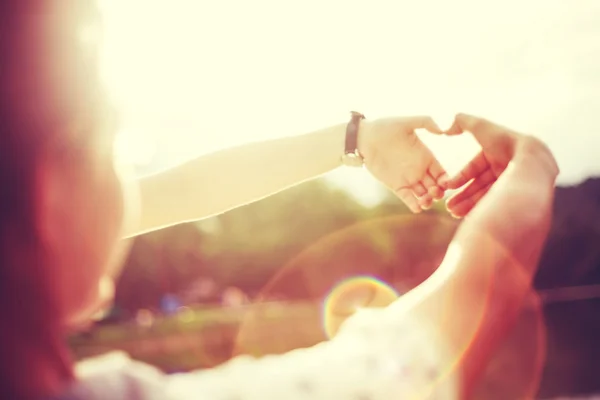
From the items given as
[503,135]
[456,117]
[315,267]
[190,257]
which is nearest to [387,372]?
[503,135]

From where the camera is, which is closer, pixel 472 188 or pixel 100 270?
pixel 100 270

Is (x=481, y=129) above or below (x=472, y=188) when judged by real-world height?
above

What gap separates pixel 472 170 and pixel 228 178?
1.81ft

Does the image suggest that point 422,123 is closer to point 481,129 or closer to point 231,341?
point 481,129

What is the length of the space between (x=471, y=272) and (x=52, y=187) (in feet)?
1.59

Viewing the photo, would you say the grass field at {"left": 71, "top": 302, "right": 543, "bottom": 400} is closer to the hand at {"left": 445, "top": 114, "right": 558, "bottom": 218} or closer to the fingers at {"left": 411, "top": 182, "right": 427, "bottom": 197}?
the fingers at {"left": 411, "top": 182, "right": 427, "bottom": 197}

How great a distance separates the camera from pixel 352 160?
1707 millimetres

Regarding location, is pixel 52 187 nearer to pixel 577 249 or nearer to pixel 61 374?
pixel 61 374

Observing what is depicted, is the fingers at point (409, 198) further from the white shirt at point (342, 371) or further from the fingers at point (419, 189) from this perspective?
the white shirt at point (342, 371)

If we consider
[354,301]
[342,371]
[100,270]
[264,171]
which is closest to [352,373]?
[342,371]

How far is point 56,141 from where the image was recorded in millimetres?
730

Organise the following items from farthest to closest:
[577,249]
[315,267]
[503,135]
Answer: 1. [315,267]
2. [577,249]
3. [503,135]

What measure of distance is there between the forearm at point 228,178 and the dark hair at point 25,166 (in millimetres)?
845

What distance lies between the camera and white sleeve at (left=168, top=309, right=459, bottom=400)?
79 cm
